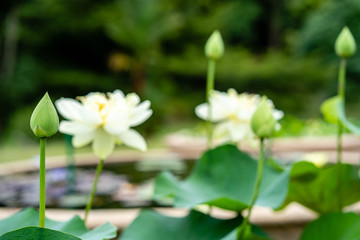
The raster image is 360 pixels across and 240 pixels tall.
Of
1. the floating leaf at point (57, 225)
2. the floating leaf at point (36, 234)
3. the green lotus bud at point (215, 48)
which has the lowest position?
the floating leaf at point (57, 225)

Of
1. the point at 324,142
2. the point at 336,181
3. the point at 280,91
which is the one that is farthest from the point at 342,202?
the point at 280,91

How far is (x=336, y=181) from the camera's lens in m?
0.72

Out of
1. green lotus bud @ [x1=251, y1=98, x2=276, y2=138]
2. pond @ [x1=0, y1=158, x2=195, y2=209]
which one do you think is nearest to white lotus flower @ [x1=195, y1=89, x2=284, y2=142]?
green lotus bud @ [x1=251, y1=98, x2=276, y2=138]

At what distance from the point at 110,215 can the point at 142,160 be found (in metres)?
1.31

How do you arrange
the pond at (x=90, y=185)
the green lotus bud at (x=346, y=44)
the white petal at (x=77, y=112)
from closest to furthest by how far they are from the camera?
the white petal at (x=77, y=112), the green lotus bud at (x=346, y=44), the pond at (x=90, y=185)

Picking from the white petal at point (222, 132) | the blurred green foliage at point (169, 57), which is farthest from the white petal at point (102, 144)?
the blurred green foliage at point (169, 57)

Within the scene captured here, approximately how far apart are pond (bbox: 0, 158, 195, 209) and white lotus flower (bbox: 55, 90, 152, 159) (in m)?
0.92

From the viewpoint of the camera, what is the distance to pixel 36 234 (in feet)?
1.28

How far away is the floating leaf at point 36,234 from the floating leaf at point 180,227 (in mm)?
212

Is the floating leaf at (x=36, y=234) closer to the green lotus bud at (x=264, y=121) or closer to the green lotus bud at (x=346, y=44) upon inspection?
the green lotus bud at (x=264, y=121)

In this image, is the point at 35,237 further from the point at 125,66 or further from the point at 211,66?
the point at 125,66

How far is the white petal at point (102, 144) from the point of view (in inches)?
22.8

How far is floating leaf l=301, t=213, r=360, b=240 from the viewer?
1.93 ft

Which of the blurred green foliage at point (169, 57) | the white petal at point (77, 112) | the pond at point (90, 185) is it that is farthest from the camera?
the blurred green foliage at point (169, 57)
